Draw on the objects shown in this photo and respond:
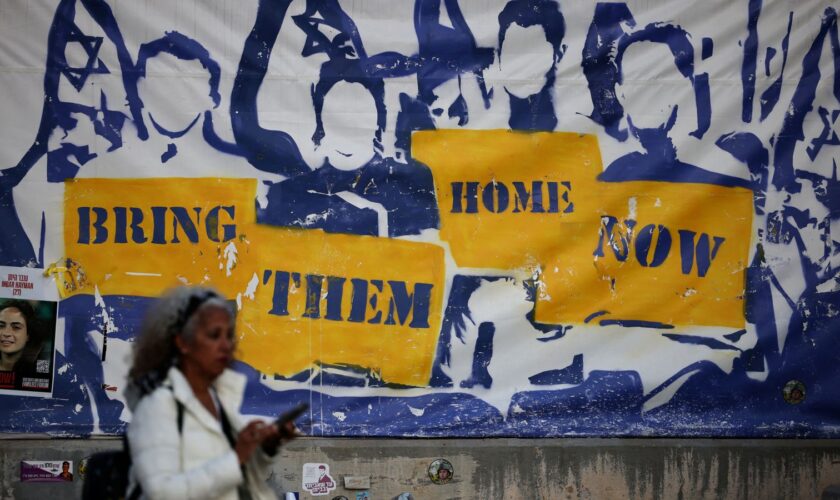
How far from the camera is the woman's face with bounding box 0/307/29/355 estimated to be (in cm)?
596

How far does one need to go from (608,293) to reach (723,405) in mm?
945

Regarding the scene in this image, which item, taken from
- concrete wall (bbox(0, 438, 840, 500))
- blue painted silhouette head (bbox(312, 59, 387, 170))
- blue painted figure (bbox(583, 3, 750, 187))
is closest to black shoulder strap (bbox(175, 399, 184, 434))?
concrete wall (bbox(0, 438, 840, 500))

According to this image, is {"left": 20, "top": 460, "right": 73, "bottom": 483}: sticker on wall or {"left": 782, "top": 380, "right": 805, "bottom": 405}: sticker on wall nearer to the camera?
{"left": 20, "top": 460, "right": 73, "bottom": 483}: sticker on wall

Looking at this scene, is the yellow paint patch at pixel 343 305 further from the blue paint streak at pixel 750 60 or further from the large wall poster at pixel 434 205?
the blue paint streak at pixel 750 60

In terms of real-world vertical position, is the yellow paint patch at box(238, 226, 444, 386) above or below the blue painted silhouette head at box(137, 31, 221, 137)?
below

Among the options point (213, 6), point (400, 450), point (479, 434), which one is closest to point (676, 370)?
point (479, 434)

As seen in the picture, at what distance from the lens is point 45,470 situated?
590 centimetres

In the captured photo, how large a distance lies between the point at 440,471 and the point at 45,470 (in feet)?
7.22

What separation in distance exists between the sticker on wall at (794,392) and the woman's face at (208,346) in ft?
12.9

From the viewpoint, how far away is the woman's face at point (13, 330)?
5.96m

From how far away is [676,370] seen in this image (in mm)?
6133

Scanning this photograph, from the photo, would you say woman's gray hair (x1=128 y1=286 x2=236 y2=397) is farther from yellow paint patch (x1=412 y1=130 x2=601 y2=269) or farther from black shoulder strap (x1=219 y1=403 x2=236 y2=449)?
yellow paint patch (x1=412 y1=130 x2=601 y2=269)

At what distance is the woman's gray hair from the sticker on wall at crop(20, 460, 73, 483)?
2.74 metres

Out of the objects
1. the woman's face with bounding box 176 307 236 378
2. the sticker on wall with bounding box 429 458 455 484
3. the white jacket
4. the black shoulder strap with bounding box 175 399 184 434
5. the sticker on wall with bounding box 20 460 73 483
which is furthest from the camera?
the sticker on wall with bounding box 429 458 455 484
